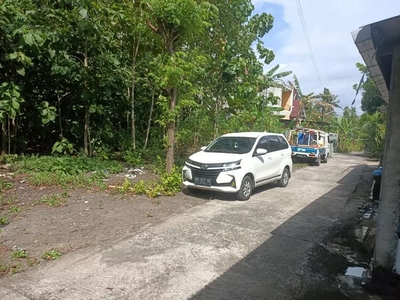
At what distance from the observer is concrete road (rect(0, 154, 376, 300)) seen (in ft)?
11.5

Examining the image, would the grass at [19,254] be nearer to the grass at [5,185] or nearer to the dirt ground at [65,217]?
the dirt ground at [65,217]

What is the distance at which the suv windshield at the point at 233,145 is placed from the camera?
326 inches

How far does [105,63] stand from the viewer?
10.3 meters

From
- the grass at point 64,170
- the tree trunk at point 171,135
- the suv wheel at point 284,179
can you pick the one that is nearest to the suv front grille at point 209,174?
the tree trunk at point 171,135

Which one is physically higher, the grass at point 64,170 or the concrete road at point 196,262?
the grass at point 64,170

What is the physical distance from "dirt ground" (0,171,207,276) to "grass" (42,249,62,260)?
55mm

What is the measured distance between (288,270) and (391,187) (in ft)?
5.55

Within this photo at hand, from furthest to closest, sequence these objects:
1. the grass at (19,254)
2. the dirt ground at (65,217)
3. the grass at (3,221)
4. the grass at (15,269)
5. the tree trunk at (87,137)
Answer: the tree trunk at (87,137) < the grass at (3,221) < the dirt ground at (65,217) < the grass at (19,254) < the grass at (15,269)

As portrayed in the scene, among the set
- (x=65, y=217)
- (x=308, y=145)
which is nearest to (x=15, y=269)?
(x=65, y=217)

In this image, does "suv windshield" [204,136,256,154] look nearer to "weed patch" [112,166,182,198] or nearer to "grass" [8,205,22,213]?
"weed patch" [112,166,182,198]

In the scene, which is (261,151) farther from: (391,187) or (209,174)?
(391,187)

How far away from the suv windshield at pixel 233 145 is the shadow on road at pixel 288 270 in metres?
2.54

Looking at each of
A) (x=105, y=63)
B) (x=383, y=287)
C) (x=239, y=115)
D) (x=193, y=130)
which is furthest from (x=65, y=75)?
(x=383, y=287)

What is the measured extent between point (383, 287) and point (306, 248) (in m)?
1.38
